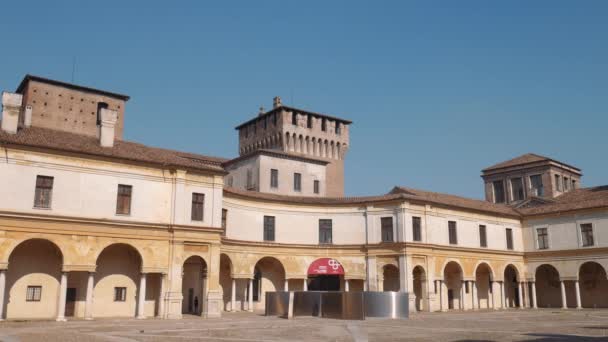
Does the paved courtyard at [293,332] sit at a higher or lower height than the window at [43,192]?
lower

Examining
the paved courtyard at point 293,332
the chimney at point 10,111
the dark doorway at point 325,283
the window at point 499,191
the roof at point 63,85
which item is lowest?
the paved courtyard at point 293,332

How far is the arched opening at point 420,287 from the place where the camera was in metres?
41.6

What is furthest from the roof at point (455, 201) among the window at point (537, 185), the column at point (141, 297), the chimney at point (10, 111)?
the chimney at point (10, 111)

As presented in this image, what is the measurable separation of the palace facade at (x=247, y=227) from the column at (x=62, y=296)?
0.12m

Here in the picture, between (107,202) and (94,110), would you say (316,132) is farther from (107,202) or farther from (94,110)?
(107,202)

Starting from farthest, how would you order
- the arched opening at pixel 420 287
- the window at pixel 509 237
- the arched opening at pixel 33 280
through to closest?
the window at pixel 509 237 → the arched opening at pixel 420 287 → the arched opening at pixel 33 280

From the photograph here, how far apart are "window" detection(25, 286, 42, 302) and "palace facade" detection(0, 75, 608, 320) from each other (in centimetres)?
8

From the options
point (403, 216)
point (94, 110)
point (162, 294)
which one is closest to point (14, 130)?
point (162, 294)

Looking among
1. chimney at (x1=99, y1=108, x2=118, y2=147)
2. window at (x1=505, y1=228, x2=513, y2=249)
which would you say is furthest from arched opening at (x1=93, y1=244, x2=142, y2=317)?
window at (x1=505, y1=228, x2=513, y2=249)

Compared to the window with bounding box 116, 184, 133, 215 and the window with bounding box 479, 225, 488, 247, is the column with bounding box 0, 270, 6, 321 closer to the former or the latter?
the window with bounding box 116, 184, 133, 215

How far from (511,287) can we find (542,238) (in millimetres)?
5718

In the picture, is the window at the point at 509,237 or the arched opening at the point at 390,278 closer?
the arched opening at the point at 390,278

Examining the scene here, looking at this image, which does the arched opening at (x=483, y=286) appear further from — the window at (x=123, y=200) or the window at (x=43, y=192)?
the window at (x=43, y=192)

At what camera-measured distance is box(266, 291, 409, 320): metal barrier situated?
3012 cm
